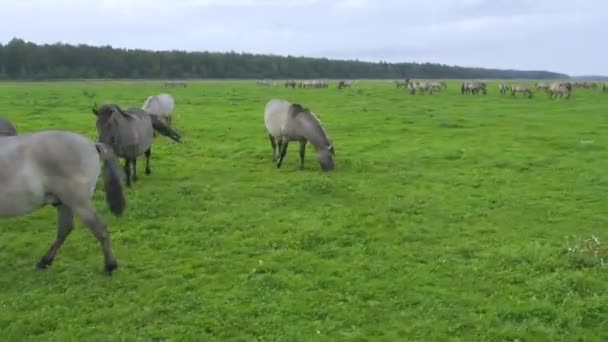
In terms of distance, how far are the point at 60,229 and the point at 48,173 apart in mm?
1071

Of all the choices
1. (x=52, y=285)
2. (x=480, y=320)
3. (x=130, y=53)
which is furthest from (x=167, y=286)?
(x=130, y=53)

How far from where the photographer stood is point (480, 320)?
7.04 meters

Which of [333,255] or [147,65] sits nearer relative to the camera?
[333,255]

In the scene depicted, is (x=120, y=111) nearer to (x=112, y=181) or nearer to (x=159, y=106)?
(x=112, y=181)

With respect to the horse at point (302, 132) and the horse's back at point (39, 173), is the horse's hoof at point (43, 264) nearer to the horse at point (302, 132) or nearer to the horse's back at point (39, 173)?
the horse's back at point (39, 173)

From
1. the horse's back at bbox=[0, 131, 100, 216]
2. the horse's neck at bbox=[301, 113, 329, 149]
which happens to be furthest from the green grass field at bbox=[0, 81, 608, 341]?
the horse's back at bbox=[0, 131, 100, 216]

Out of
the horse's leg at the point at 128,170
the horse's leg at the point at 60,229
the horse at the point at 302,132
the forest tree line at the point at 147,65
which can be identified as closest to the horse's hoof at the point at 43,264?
the horse's leg at the point at 60,229

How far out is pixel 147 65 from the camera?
10988 cm

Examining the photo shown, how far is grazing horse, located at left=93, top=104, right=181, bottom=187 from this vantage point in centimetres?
1345

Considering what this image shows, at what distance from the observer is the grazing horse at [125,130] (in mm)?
13445

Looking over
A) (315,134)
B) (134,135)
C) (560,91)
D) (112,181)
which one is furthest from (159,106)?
(560,91)

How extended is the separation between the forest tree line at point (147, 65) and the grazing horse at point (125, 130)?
86.5 meters

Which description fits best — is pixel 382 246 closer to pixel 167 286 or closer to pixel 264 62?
pixel 167 286

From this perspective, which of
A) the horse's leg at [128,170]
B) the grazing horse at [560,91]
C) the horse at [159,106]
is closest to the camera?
the horse's leg at [128,170]
